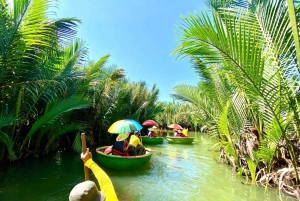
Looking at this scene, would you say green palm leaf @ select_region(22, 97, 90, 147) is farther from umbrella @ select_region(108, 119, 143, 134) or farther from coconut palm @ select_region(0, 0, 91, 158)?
umbrella @ select_region(108, 119, 143, 134)

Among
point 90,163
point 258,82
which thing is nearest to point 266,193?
point 258,82

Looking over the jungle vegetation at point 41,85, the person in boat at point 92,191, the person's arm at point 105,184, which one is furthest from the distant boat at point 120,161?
the person in boat at point 92,191

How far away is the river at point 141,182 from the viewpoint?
5.21 meters

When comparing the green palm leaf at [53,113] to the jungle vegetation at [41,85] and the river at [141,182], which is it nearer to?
the jungle vegetation at [41,85]

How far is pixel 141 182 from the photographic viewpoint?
20.8ft

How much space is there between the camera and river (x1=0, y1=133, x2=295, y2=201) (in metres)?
5.21

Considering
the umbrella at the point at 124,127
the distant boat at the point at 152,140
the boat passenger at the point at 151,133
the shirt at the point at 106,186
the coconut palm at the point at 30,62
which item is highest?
the coconut palm at the point at 30,62

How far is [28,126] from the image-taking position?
8.19m

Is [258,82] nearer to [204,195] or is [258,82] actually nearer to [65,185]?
[204,195]

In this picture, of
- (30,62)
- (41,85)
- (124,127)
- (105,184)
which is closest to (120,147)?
(124,127)

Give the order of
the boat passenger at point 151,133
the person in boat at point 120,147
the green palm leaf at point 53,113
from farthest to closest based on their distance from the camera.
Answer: the boat passenger at point 151,133 → the person in boat at point 120,147 → the green palm leaf at point 53,113

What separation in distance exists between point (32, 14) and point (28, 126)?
4677 millimetres

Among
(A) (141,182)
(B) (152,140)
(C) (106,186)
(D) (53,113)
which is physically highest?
(D) (53,113)

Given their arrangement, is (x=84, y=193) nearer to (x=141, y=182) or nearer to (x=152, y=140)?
(x=141, y=182)
